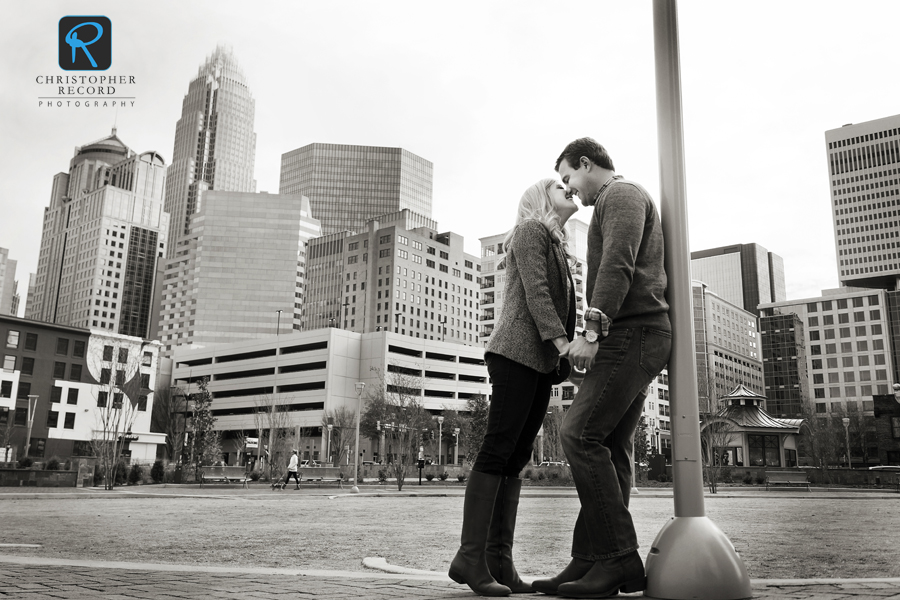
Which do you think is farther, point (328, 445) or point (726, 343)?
point (726, 343)

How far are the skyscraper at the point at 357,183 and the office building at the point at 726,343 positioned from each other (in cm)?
8448

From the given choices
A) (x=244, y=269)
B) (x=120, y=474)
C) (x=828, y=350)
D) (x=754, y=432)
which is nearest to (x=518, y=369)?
(x=120, y=474)

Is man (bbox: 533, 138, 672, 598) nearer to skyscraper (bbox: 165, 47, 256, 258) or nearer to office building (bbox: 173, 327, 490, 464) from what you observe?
office building (bbox: 173, 327, 490, 464)

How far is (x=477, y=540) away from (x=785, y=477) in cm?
3109

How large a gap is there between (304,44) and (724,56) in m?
4.71

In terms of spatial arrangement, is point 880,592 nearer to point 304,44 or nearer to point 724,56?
point 724,56

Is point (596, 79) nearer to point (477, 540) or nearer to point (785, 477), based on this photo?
point (477, 540)

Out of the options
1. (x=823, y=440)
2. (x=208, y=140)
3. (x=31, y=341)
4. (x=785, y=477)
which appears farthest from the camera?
(x=208, y=140)

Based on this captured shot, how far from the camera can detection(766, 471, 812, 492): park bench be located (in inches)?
1131

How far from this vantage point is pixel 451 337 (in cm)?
11988

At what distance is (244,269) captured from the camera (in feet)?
429

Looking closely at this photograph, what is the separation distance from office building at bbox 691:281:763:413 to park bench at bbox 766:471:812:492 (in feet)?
227

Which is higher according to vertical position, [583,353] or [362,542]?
[583,353]

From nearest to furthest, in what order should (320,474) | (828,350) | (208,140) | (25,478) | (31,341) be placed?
(25,478) < (320,474) < (31,341) < (828,350) < (208,140)
